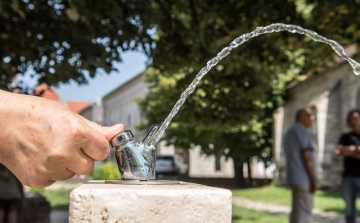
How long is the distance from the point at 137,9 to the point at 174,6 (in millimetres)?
1310

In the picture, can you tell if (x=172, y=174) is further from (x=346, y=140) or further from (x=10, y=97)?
(x=10, y=97)

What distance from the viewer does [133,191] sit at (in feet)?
4.94

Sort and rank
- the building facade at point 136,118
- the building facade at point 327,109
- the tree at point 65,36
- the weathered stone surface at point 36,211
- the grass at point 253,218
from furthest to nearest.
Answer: the building facade at point 136,118, the building facade at point 327,109, the grass at point 253,218, the weathered stone surface at point 36,211, the tree at point 65,36

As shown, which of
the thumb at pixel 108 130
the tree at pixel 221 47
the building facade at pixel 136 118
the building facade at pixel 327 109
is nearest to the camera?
the thumb at pixel 108 130

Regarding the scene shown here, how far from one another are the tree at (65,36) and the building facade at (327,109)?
17077mm

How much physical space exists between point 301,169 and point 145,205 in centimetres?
580

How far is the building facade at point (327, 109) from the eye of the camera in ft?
78.7

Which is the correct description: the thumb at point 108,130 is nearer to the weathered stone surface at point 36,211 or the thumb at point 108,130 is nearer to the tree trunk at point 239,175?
the weathered stone surface at point 36,211

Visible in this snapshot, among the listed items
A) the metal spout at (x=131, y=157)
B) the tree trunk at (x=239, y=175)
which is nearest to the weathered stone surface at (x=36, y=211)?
the metal spout at (x=131, y=157)

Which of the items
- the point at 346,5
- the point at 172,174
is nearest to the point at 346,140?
the point at 346,5

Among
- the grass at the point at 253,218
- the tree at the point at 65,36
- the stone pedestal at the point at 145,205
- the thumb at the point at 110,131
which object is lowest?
the grass at the point at 253,218

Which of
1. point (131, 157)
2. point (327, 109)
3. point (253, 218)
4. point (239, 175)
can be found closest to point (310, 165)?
point (253, 218)

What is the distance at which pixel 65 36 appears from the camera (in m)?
7.25

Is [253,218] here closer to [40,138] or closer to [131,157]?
[131,157]
